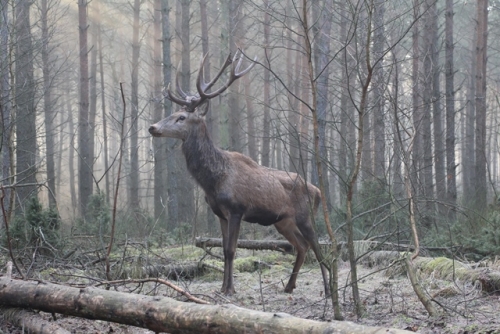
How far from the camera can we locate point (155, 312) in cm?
433

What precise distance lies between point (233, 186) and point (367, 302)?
235cm

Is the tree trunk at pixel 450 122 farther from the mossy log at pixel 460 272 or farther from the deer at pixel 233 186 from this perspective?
the deer at pixel 233 186

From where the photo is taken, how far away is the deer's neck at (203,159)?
798cm

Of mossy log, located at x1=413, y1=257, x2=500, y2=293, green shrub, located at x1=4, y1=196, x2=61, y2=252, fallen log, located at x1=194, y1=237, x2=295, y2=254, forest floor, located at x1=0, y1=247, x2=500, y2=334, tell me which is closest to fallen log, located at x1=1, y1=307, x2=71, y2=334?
forest floor, located at x1=0, y1=247, x2=500, y2=334

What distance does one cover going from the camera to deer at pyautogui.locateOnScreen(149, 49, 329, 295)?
25.7 ft

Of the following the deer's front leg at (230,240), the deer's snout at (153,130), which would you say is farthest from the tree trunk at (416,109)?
the deer's snout at (153,130)

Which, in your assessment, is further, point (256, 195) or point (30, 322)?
point (256, 195)

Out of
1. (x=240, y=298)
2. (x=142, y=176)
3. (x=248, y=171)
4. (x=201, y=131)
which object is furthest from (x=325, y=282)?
(x=142, y=176)

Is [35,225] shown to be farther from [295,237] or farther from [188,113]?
[295,237]

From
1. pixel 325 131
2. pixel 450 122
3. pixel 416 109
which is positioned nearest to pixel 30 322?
pixel 416 109

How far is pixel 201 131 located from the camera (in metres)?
8.34

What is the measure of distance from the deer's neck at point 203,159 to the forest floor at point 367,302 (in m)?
1.39

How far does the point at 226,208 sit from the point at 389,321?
3.03 m

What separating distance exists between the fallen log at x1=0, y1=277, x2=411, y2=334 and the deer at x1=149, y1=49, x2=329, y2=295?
9.64ft
